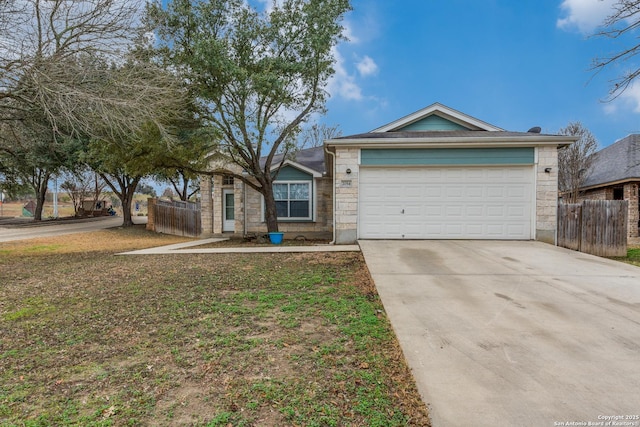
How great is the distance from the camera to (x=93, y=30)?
23.3 feet

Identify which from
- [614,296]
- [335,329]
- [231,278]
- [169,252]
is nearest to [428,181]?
→ [614,296]

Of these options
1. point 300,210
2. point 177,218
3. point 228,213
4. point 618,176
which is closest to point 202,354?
point 300,210

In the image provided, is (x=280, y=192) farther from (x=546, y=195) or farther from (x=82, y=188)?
(x=82, y=188)

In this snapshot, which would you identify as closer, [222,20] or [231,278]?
[231,278]

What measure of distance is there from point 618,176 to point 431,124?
31.0 feet

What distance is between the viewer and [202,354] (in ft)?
9.57

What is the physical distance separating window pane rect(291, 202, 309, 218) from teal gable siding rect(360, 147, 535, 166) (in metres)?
5.00

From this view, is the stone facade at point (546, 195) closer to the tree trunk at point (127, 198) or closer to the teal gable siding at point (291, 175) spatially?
the teal gable siding at point (291, 175)

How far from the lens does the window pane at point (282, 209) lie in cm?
1383

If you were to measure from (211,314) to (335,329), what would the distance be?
1.58m

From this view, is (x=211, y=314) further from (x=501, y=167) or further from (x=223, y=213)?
(x=223, y=213)

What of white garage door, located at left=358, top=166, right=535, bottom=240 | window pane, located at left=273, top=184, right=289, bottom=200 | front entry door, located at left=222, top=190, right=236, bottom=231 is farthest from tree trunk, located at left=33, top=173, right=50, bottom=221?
white garage door, located at left=358, top=166, right=535, bottom=240

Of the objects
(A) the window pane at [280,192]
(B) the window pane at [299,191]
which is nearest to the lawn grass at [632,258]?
(B) the window pane at [299,191]

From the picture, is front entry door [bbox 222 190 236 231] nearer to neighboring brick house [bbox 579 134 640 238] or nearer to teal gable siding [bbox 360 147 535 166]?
teal gable siding [bbox 360 147 535 166]
